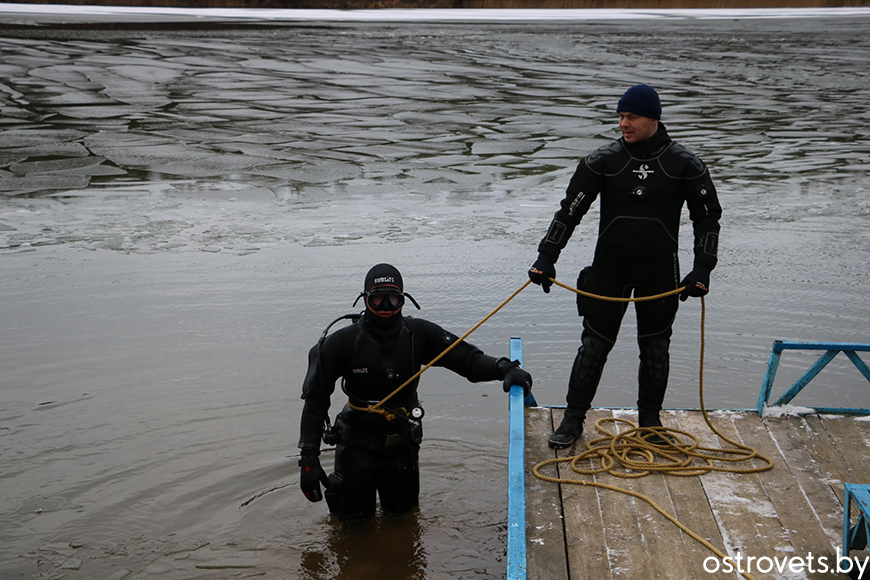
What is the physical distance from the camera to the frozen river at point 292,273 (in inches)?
181

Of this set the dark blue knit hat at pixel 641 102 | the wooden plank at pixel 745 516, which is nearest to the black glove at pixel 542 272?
the dark blue knit hat at pixel 641 102

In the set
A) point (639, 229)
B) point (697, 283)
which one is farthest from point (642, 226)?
point (697, 283)

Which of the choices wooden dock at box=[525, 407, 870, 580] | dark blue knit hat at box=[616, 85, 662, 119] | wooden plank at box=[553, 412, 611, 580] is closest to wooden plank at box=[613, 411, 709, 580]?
wooden dock at box=[525, 407, 870, 580]

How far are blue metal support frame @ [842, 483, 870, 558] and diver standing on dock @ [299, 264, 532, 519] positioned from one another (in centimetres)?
146

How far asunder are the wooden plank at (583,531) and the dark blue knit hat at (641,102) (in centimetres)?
165

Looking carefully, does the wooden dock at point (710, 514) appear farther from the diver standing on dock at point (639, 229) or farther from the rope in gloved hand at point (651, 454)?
the diver standing on dock at point (639, 229)

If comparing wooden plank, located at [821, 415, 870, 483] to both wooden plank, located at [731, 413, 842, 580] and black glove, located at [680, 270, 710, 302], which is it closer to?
Answer: wooden plank, located at [731, 413, 842, 580]

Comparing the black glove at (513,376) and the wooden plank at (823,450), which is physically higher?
the black glove at (513,376)

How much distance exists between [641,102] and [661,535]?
1.89 m

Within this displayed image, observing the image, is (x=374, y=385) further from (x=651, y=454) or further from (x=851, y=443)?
(x=851, y=443)

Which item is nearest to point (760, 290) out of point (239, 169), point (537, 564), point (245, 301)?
point (245, 301)

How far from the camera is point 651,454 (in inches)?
155

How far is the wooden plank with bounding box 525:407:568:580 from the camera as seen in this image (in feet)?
10.4

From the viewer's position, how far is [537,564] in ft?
10.4
